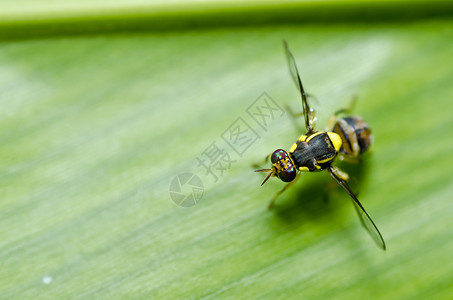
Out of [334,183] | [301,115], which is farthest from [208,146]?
[334,183]

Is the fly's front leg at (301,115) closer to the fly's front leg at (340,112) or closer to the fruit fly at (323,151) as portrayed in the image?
the fruit fly at (323,151)

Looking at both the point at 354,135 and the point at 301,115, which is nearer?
the point at 354,135

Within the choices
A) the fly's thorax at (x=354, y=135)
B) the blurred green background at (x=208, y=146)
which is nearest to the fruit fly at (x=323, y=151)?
the fly's thorax at (x=354, y=135)

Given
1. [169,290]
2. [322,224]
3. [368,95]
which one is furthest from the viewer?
[368,95]

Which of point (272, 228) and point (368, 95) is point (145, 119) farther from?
point (368, 95)

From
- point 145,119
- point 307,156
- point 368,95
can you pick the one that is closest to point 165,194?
point 145,119

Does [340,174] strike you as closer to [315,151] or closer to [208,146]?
[315,151]
